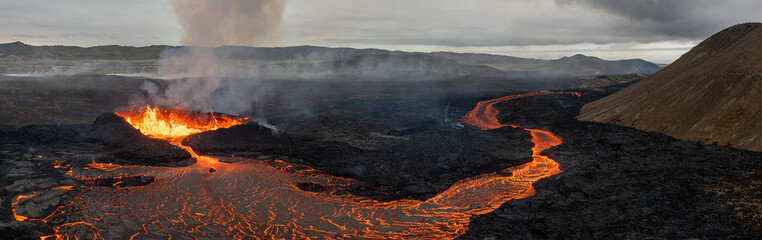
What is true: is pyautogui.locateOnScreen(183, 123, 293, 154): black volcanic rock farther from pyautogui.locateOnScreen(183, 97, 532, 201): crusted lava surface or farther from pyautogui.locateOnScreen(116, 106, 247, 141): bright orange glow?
pyautogui.locateOnScreen(116, 106, 247, 141): bright orange glow

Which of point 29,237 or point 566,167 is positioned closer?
point 29,237

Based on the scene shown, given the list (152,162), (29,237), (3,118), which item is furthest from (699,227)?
(3,118)

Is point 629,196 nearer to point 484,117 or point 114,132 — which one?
point 484,117

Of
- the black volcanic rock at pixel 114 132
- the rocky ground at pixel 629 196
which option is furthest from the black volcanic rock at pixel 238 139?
the rocky ground at pixel 629 196

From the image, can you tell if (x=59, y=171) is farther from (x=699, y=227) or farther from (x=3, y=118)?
(x=699, y=227)

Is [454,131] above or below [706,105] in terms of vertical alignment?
below

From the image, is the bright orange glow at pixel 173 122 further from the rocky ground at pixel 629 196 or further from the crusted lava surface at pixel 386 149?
the rocky ground at pixel 629 196
